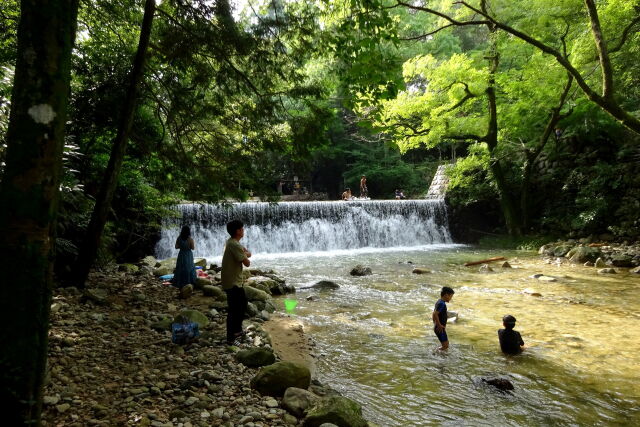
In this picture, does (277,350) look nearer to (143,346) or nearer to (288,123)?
(143,346)

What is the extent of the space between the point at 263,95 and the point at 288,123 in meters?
0.57

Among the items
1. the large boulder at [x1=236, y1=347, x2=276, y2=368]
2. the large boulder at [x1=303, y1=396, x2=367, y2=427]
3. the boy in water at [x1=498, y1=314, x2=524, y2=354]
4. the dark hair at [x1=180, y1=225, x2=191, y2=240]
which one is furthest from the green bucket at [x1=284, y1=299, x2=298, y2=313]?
the large boulder at [x1=303, y1=396, x2=367, y2=427]

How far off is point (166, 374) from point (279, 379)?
107cm

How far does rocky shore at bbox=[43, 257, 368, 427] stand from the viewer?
9.91ft

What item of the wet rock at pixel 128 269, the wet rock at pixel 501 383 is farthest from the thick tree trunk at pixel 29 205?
the wet rock at pixel 128 269

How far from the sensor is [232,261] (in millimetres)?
4715

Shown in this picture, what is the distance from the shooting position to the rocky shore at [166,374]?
302 cm

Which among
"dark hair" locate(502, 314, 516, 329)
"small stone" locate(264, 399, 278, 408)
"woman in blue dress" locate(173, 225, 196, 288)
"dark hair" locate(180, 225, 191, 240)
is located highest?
"dark hair" locate(180, 225, 191, 240)

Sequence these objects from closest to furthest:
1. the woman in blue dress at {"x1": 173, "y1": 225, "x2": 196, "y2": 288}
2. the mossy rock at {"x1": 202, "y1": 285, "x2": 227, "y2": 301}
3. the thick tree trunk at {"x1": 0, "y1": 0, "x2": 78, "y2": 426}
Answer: the thick tree trunk at {"x1": 0, "y1": 0, "x2": 78, "y2": 426}, the mossy rock at {"x1": 202, "y1": 285, "x2": 227, "y2": 301}, the woman in blue dress at {"x1": 173, "y1": 225, "x2": 196, "y2": 288}

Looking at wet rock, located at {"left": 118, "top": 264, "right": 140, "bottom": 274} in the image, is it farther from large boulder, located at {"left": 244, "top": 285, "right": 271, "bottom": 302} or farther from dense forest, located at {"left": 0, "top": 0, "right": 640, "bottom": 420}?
large boulder, located at {"left": 244, "top": 285, "right": 271, "bottom": 302}

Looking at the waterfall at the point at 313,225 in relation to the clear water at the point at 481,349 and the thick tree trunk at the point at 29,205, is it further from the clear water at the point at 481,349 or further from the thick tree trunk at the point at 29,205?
the thick tree trunk at the point at 29,205

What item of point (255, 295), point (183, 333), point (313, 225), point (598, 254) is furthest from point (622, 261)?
point (183, 333)

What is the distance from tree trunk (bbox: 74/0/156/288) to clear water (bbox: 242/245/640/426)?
12.0 feet

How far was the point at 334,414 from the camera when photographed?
3189 millimetres
